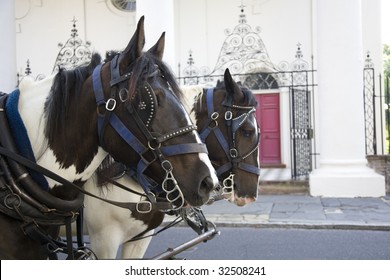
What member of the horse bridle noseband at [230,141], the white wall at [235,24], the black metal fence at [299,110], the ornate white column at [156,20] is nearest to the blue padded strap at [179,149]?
the horse bridle noseband at [230,141]

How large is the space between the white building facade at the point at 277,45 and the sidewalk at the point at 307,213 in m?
0.64

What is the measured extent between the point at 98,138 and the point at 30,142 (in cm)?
31

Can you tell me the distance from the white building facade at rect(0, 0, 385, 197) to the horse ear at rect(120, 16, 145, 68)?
6980mm

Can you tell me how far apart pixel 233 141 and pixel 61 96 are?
1.68 meters

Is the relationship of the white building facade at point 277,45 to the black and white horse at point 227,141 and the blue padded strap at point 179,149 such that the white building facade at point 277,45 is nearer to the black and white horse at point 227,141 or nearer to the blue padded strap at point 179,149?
the black and white horse at point 227,141

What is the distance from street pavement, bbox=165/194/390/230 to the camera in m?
7.04

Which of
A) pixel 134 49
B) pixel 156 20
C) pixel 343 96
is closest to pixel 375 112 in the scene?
pixel 343 96

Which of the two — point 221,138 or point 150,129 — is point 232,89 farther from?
point 150,129

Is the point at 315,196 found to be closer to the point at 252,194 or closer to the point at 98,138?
the point at 252,194

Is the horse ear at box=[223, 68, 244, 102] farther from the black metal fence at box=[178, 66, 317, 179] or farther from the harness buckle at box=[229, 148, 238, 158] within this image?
the black metal fence at box=[178, 66, 317, 179]

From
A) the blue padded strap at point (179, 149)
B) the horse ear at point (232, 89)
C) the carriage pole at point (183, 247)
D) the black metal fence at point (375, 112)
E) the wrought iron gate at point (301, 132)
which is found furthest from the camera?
the black metal fence at point (375, 112)

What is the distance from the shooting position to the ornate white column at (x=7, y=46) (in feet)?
33.8

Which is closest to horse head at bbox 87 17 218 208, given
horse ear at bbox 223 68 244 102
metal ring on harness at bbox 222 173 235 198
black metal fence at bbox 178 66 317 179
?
metal ring on harness at bbox 222 173 235 198

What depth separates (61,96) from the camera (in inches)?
76.7
